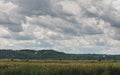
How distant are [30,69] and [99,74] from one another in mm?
7202

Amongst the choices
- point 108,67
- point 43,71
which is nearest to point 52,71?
point 43,71

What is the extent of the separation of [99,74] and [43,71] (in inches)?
220

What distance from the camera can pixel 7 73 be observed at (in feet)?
129

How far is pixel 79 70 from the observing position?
37781 mm

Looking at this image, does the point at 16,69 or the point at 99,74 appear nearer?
the point at 99,74

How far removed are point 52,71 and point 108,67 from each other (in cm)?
578

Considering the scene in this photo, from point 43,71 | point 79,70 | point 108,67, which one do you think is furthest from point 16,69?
point 108,67

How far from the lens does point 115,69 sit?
124 ft

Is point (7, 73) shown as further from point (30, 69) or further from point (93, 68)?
point (93, 68)

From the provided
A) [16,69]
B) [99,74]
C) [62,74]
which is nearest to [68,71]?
[62,74]

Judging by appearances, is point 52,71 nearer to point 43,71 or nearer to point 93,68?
point 43,71

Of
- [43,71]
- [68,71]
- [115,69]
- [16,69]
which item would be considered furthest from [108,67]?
[16,69]

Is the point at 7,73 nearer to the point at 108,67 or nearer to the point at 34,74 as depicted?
the point at 34,74

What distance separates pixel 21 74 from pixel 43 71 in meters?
2.49
